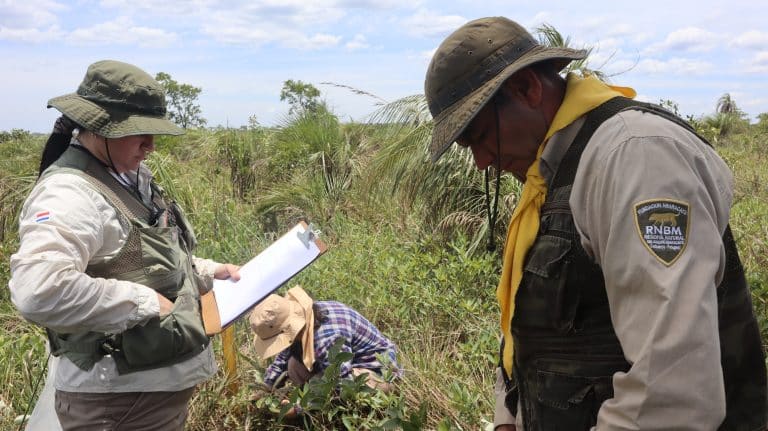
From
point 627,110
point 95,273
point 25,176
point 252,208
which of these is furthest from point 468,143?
point 252,208

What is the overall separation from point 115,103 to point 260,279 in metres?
0.84

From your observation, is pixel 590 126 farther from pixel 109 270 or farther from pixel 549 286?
pixel 109 270

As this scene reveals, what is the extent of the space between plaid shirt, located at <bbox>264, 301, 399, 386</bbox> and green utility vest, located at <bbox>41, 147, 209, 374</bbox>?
1417mm

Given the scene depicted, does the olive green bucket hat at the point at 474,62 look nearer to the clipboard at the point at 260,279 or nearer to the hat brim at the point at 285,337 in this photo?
the clipboard at the point at 260,279

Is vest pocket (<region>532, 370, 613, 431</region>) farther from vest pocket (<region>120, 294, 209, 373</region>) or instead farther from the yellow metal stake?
the yellow metal stake

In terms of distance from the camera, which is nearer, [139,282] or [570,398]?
[570,398]

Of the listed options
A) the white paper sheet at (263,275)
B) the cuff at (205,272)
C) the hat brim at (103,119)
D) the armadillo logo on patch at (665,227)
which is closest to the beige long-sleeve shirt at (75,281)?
the hat brim at (103,119)

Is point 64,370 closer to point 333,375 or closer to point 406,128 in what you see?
point 333,375

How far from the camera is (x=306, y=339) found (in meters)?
3.72

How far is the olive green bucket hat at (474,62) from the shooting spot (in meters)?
1.37

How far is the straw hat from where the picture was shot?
3.66 meters

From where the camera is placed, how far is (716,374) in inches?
41.0

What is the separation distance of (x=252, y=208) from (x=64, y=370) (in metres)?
6.29

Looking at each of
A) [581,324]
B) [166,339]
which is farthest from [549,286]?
[166,339]
